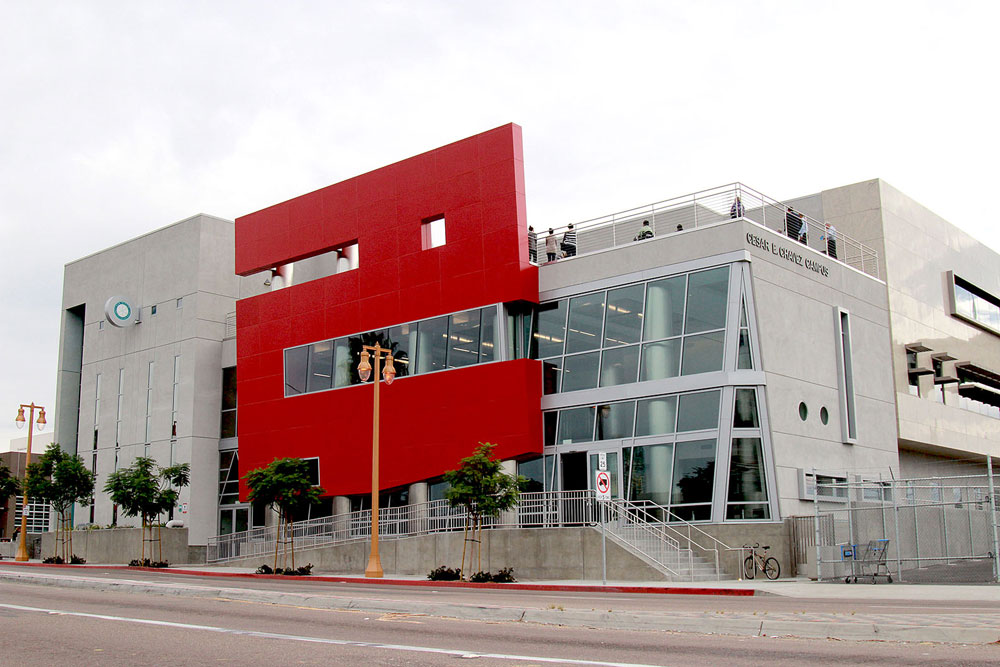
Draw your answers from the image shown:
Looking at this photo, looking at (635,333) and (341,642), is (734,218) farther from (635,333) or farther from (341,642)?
(341,642)

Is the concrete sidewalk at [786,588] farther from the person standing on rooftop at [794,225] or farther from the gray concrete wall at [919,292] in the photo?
the gray concrete wall at [919,292]

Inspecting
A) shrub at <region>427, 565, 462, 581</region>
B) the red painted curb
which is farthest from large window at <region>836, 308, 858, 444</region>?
shrub at <region>427, 565, 462, 581</region>

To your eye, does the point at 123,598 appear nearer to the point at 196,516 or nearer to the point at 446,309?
the point at 446,309

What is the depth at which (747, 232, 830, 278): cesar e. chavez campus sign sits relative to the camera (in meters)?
30.1

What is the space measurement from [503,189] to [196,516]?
2175 centimetres

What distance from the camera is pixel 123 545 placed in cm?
4394

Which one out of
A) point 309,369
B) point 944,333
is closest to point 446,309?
point 309,369

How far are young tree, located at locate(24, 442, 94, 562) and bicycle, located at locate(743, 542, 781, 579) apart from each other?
31.3 m

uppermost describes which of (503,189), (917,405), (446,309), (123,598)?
(503,189)

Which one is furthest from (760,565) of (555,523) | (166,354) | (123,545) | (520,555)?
(166,354)

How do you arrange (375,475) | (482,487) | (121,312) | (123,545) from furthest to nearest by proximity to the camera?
(121,312) < (123,545) < (375,475) < (482,487)

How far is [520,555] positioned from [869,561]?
32.2 feet

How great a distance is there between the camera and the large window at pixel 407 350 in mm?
33781

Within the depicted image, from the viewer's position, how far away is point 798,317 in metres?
31.4
